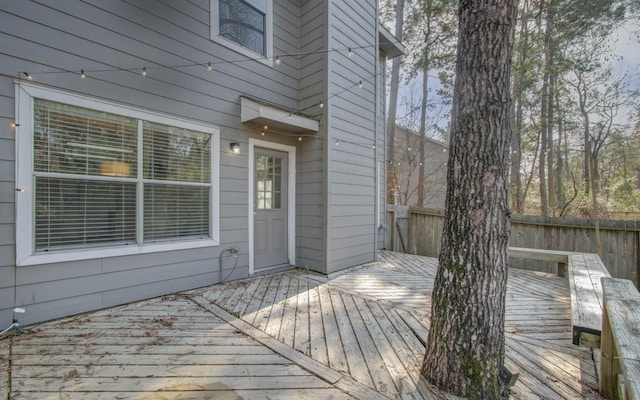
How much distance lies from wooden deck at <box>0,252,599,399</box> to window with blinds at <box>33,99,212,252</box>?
2.72ft

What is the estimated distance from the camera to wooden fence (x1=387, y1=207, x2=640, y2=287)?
4199mm

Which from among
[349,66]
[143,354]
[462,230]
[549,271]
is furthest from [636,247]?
[143,354]

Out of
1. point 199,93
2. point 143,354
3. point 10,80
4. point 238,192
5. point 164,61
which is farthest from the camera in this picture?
point 238,192

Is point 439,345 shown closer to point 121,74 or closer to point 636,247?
point 121,74

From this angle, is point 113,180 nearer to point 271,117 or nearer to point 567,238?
point 271,117

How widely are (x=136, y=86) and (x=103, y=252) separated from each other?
1854 millimetres

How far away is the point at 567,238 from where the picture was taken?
186 inches

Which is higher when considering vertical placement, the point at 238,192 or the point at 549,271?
the point at 238,192

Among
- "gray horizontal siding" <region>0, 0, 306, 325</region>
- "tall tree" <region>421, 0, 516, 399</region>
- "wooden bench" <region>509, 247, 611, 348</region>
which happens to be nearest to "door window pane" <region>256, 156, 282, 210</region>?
"gray horizontal siding" <region>0, 0, 306, 325</region>

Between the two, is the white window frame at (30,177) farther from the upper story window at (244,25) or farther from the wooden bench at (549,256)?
the wooden bench at (549,256)

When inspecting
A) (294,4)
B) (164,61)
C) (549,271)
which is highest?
(294,4)

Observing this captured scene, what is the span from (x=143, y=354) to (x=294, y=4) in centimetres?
530

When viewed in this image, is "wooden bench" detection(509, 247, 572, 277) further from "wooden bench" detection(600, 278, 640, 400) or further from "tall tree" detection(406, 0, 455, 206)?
"tall tree" detection(406, 0, 455, 206)

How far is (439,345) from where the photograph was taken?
1707mm
